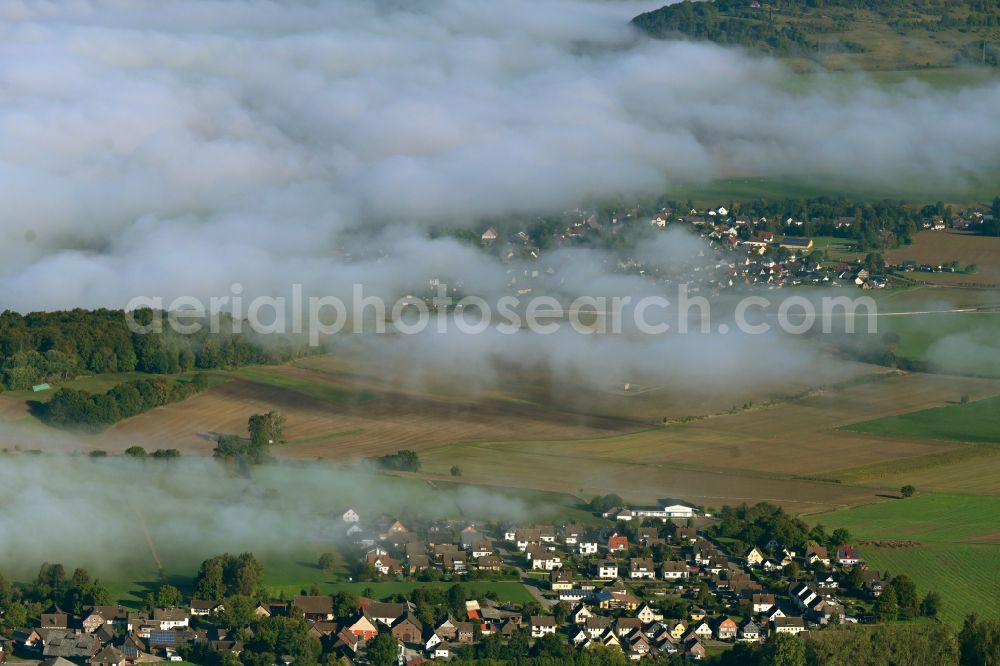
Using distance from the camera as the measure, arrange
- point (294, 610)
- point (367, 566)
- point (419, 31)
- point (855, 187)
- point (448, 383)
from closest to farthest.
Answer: point (294, 610) < point (367, 566) < point (448, 383) < point (855, 187) < point (419, 31)

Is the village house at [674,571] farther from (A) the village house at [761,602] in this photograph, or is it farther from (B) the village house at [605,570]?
(A) the village house at [761,602]

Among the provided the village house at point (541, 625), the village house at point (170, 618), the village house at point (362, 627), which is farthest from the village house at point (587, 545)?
the village house at point (170, 618)

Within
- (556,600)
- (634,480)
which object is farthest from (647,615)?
(634,480)

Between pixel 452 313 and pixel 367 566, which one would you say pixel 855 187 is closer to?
pixel 452 313

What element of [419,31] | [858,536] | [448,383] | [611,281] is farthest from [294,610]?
[419,31]

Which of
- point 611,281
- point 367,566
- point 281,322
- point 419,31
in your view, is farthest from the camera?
point 419,31

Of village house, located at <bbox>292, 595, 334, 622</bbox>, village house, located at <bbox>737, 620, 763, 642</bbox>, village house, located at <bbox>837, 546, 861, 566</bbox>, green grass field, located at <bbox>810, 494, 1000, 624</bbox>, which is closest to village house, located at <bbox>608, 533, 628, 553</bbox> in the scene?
village house, located at <bbox>837, 546, 861, 566</bbox>
